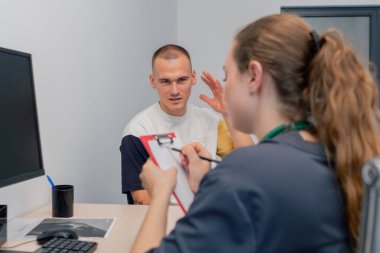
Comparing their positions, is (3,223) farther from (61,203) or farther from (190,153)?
(190,153)

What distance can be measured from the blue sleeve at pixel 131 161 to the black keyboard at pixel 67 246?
2.12 ft

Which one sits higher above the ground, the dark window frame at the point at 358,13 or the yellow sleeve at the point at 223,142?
the dark window frame at the point at 358,13

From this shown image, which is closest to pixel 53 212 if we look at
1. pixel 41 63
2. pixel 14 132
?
pixel 14 132

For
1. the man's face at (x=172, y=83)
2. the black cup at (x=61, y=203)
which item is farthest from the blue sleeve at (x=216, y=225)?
the man's face at (x=172, y=83)

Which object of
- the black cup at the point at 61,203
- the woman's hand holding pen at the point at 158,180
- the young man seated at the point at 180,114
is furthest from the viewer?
the young man seated at the point at 180,114

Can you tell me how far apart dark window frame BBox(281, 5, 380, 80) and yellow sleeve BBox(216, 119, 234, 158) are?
5.43 ft

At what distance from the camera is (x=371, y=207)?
0.56 meters

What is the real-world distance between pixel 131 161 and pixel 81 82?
1.34 ft

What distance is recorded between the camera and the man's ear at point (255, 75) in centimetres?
78

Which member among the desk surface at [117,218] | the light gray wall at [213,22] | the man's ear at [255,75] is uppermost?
the light gray wall at [213,22]

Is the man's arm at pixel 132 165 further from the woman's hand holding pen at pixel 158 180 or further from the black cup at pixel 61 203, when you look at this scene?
the woman's hand holding pen at pixel 158 180

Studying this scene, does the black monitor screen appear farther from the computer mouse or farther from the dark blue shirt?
the dark blue shirt

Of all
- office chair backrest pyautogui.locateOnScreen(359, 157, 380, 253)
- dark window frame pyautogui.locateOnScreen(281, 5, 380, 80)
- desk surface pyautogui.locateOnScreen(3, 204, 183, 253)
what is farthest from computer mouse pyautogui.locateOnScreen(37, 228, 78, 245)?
dark window frame pyautogui.locateOnScreen(281, 5, 380, 80)

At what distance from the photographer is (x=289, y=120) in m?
0.81
